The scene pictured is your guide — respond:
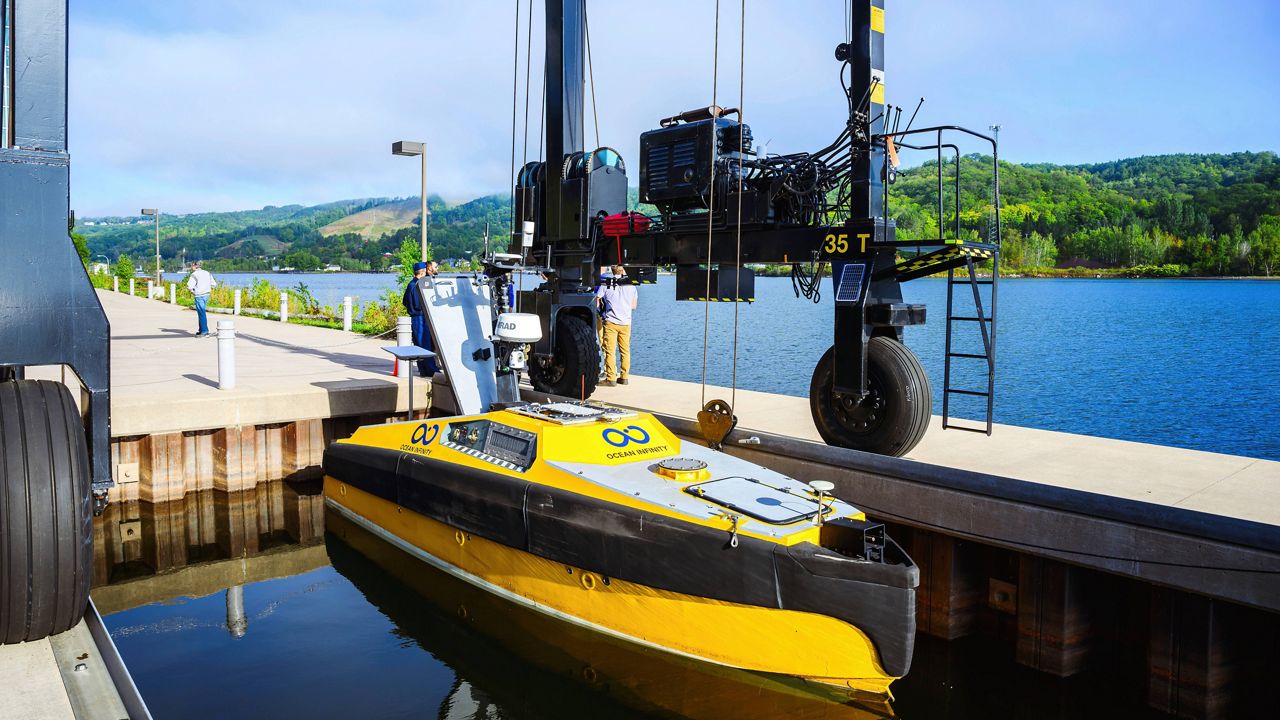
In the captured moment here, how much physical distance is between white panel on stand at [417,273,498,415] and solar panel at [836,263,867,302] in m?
4.33

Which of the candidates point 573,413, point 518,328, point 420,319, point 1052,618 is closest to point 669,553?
point 573,413

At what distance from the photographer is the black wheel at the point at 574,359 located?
11406 millimetres

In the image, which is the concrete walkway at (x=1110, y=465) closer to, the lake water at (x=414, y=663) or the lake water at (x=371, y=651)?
the lake water at (x=371, y=651)

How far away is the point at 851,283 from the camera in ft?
25.7

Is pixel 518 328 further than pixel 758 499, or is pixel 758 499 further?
pixel 518 328

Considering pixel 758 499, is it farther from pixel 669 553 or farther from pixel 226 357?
pixel 226 357

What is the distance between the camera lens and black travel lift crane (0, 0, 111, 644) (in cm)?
472

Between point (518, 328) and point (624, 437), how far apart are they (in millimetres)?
2641

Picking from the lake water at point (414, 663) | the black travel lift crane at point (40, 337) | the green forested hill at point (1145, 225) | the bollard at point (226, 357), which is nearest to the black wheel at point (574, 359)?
the lake water at point (414, 663)

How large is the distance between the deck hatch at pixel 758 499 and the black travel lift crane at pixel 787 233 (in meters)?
1.67

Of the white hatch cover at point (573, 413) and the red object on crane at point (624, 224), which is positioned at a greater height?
the red object on crane at point (624, 224)

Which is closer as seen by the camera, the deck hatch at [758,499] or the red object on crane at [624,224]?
the deck hatch at [758,499]

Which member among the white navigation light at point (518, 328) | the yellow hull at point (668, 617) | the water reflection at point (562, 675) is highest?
the white navigation light at point (518, 328)

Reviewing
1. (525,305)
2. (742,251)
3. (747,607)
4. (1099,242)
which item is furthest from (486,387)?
(1099,242)
